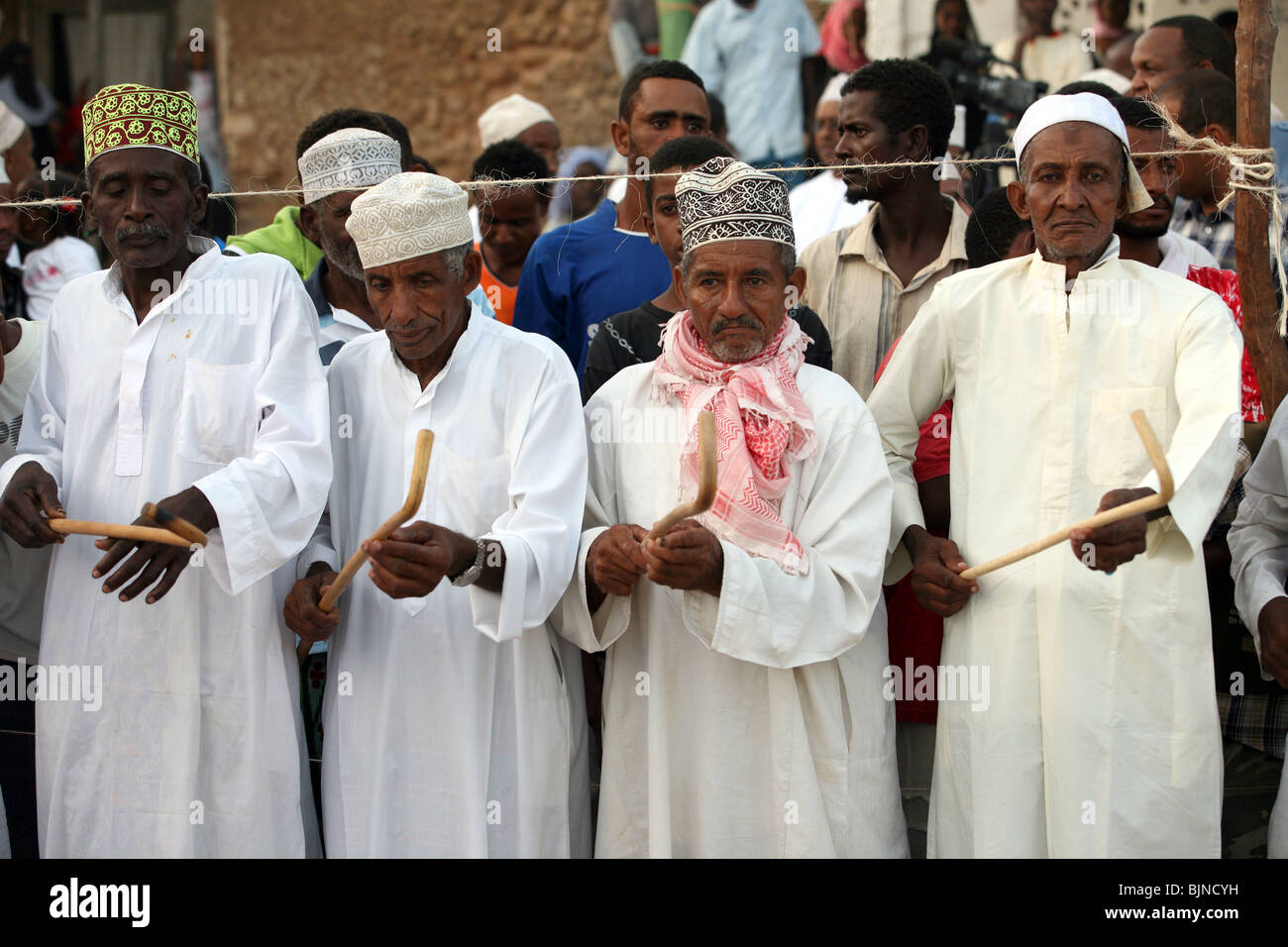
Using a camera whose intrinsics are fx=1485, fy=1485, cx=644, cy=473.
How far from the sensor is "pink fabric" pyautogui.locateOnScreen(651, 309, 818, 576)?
3584mm

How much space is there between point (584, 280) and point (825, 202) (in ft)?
6.13

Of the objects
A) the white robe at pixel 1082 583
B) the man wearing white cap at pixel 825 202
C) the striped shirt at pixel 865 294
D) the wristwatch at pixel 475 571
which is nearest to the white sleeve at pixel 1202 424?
the white robe at pixel 1082 583

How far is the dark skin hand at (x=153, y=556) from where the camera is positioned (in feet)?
11.2

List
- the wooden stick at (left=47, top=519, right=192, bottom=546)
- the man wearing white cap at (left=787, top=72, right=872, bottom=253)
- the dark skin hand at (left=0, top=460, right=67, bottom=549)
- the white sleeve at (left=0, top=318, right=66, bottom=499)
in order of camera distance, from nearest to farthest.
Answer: the wooden stick at (left=47, top=519, right=192, bottom=546) → the dark skin hand at (left=0, top=460, right=67, bottom=549) → the white sleeve at (left=0, top=318, right=66, bottom=499) → the man wearing white cap at (left=787, top=72, right=872, bottom=253)

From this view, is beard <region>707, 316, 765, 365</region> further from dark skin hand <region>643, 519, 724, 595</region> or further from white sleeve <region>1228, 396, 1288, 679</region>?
white sleeve <region>1228, 396, 1288, 679</region>

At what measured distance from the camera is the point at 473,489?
12.0ft

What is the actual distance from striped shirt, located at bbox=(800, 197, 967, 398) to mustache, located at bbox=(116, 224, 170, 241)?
1960 millimetres

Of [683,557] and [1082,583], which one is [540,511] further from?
[1082,583]

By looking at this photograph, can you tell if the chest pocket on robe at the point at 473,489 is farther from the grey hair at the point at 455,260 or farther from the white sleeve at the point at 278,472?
the grey hair at the point at 455,260

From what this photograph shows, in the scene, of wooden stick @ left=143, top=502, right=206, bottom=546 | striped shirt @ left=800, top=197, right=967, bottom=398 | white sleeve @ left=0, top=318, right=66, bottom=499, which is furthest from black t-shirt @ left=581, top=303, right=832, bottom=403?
white sleeve @ left=0, top=318, right=66, bottom=499

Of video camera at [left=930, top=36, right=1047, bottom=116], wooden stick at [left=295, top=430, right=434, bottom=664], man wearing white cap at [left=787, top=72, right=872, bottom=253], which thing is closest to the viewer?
wooden stick at [left=295, top=430, right=434, bottom=664]

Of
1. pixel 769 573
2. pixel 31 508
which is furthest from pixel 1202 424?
pixel 31 508
